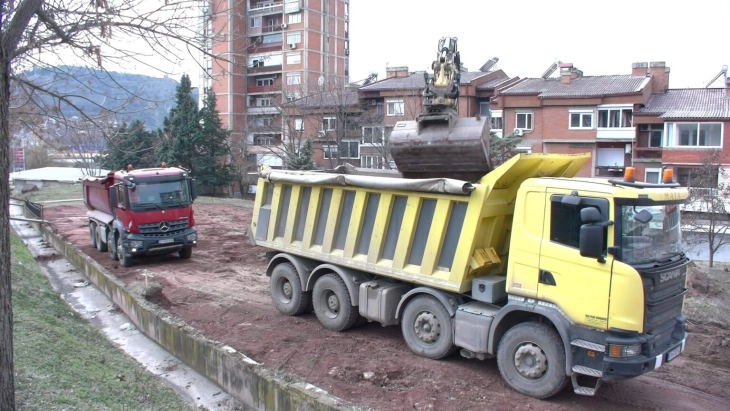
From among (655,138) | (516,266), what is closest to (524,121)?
(655,138)

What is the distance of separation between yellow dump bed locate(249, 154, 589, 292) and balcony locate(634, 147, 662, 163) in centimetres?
2600

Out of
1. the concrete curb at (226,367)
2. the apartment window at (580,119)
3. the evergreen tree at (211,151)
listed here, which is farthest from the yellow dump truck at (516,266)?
the evergreen tree at (211,151)

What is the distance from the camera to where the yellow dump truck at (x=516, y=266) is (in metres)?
5.99

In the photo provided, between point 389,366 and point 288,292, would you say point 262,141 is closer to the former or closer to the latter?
point 288,292


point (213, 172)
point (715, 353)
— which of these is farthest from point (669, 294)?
point (213, 172)

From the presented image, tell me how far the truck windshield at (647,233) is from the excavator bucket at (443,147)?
2206 millimetres

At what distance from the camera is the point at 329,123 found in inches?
1404

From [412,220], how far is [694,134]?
26.6 metres

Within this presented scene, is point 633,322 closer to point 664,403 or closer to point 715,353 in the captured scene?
point 664,403

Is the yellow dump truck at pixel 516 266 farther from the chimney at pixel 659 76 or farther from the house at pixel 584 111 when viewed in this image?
the chimney at pixel 659 76

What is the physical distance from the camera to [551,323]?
6.56 meters

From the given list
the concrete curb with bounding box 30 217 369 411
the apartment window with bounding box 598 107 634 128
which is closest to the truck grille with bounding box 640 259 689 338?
the concrete curb with bounding box 30 217 369 411

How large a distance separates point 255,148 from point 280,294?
34.8 metres

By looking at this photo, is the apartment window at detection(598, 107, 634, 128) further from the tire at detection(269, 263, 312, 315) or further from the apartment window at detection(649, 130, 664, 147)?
the tire at detection(269, 263, 312, 315)
